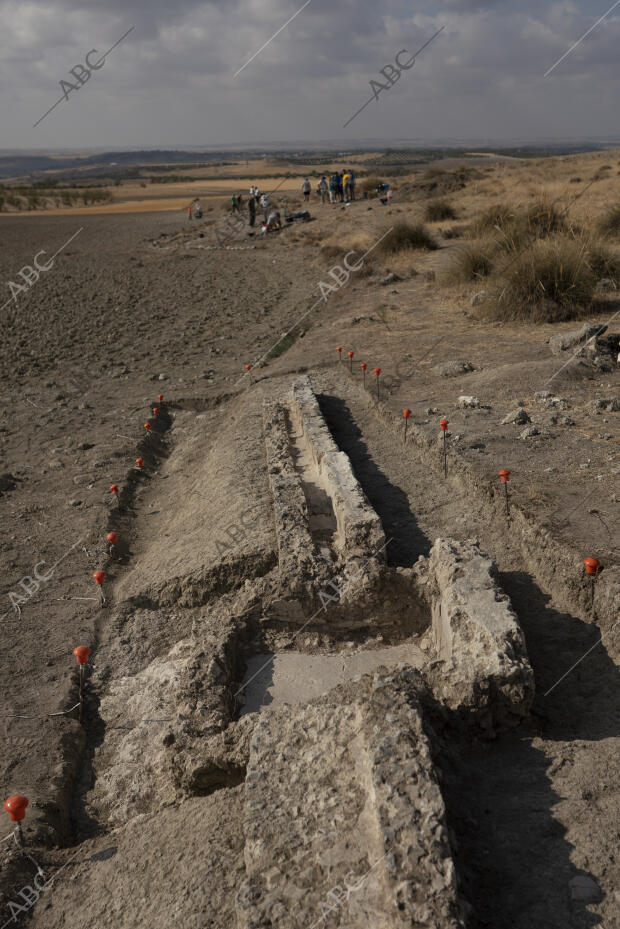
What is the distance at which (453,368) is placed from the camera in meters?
8.97

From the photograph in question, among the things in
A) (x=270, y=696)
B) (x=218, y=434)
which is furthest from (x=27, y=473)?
(x=270, y=696)

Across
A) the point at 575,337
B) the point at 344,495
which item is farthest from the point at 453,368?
the point at 344,495

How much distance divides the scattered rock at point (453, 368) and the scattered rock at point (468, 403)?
1.23 meters

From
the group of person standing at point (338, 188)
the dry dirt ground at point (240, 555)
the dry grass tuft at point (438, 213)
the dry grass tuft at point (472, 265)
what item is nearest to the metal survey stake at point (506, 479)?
the dry dirt ground at point (240, 555)

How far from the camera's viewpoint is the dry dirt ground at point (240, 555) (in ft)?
9.93

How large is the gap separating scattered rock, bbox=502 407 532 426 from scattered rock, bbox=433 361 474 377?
2012 mm

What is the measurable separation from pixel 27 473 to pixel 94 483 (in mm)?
961

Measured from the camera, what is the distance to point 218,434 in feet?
28.9

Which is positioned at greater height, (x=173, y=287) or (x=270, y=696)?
(x=173, y=287)

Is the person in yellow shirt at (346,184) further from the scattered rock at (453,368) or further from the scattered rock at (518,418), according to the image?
the scattered rock at (518,418)

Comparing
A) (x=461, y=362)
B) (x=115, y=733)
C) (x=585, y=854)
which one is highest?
(x=461, y=362)

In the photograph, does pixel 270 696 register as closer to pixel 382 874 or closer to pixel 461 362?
pixel 382 874

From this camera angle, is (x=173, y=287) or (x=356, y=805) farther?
(x=173, y=287)

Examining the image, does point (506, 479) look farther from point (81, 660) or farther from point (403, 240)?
point (403, 240)
